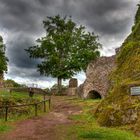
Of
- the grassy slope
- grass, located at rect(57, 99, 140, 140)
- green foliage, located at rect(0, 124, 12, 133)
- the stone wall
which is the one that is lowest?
grass, located at rect(57, 99, 140, 140)

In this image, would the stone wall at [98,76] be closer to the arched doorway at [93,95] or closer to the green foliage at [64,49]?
the arched doorway at [93,95]

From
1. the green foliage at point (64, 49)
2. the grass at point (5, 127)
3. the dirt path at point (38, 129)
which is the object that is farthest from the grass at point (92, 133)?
the green foliage at point (64, 49)

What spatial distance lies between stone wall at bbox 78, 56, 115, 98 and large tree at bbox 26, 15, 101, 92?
17550 millimetres

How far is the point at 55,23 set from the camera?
6419cm

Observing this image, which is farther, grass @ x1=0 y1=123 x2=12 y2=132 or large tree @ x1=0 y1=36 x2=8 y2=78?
large tree @ x1=0 y1=36 x2=8 y2=78

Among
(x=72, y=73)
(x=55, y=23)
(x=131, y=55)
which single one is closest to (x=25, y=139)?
(x=131, y=55)

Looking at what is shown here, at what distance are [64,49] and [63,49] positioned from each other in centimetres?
25

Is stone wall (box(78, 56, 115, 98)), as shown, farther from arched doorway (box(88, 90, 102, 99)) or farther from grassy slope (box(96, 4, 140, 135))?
grassy slope (box(96, 4, 140, 135))

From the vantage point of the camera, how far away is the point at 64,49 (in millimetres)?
61969

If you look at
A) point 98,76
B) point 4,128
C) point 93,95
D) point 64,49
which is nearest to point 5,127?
point 4,128

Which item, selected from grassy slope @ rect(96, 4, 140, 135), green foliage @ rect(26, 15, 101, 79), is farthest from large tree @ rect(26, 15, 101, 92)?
grassy slope @ rect(96, 4, 140, 135)

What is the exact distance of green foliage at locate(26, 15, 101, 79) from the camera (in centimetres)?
6047

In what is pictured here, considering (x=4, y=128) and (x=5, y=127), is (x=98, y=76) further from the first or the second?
(x=4, y=128)

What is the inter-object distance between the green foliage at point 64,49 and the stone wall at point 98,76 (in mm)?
17548
